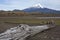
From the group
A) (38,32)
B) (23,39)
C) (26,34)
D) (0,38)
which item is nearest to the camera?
(0,38)

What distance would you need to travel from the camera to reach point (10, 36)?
46.2 feet

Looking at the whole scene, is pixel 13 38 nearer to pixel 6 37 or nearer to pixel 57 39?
pixel 6 37

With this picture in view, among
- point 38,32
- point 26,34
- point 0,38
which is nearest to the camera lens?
point 0,38

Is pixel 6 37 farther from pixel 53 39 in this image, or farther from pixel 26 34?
pixel 53 39

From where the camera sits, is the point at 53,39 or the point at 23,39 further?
the point at 53,39

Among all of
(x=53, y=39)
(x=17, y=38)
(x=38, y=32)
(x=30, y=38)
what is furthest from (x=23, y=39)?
(x=38, y=32)

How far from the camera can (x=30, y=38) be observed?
56.8 ft

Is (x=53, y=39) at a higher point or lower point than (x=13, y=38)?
lower

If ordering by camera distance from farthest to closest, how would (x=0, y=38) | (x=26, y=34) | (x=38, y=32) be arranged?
(x=38, y=32)
(x=26, y=34)
(x=0, y=38)

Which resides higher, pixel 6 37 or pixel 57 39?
pixel 6 37

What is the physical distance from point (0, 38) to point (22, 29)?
14.6ft

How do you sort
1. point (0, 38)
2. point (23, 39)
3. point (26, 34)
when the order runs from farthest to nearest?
point (26, 34) < point (23, 39) < point (0, 38)

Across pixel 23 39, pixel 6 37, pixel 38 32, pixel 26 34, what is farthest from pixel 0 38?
pixel 38 32

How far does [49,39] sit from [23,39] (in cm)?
314
